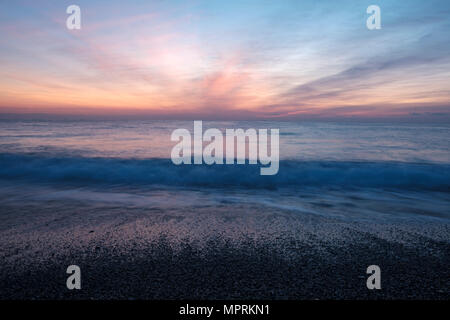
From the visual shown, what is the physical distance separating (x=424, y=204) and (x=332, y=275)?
4.81 m

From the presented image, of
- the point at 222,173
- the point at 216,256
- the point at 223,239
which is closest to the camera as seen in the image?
the point at 216,256

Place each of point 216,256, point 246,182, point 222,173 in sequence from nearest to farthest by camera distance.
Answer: point 216,256
point 246,182
point 222,173

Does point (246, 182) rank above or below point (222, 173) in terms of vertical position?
below

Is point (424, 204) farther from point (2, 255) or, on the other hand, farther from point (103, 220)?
point (2, 255)

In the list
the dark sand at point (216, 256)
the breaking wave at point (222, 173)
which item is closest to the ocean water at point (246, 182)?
the breaking wave at point (222, 173)

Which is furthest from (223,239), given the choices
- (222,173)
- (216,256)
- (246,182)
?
(222,173)

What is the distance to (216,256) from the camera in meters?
3.11

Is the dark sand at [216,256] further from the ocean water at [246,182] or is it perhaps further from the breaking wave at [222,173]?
the breaking wave at [222,173]

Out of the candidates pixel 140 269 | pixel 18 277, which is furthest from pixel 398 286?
pixel 18 277

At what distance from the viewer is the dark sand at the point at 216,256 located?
2439 mm

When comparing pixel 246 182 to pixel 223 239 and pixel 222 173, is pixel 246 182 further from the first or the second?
pixel 223 239

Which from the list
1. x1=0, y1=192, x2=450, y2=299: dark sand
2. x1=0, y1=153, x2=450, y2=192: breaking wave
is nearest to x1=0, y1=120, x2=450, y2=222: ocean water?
x1=0, y1=153, x2=450, y2=192: breaking wave

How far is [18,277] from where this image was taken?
260 cm
